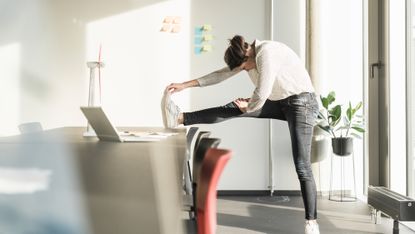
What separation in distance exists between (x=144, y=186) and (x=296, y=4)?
3.96 m

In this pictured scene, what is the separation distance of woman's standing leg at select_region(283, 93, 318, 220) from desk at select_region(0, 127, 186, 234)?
5.77 ft

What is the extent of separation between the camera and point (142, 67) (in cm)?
444

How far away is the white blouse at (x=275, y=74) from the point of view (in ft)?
8.48

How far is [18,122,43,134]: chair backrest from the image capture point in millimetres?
1662

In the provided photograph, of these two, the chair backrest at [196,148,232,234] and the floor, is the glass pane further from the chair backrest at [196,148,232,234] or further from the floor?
the chair backrest at [196,148,232,234]

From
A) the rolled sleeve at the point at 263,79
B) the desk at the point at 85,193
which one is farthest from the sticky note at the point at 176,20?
the desk at the point at 85,193

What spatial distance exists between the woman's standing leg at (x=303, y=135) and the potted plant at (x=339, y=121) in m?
1.20

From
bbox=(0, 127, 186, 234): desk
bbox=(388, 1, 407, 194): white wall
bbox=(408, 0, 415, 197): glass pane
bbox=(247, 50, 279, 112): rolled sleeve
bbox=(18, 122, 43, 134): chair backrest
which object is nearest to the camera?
bbox=(0, 127, 186, 234): desk

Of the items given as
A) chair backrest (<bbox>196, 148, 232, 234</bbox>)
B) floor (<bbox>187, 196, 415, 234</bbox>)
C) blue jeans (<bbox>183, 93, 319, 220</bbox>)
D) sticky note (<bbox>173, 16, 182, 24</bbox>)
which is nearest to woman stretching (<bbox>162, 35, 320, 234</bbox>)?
blue jeans (<bbox>183, 93, 319, 220</bbox>)

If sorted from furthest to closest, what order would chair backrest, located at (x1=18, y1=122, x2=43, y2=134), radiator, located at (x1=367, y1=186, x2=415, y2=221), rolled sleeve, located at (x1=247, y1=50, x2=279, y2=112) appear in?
radiator, located at (x1=367, y1=186, x2=415, y2=221) < rolled sleeve, located at (x1=247, y1=50, x2=279, y2=112) < chair backrest, located at (x1=18, y1=122, x2=43, y2=134)

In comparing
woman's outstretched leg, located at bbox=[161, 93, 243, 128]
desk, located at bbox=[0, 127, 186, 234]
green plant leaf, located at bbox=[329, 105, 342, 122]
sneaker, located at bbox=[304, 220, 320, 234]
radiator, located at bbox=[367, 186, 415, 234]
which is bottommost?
sneaker, located at bbox=[304, 220, 320, 234]

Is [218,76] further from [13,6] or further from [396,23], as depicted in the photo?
[13,6]

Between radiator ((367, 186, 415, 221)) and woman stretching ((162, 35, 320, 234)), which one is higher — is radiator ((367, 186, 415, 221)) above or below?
below

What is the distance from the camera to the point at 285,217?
3.45 m
